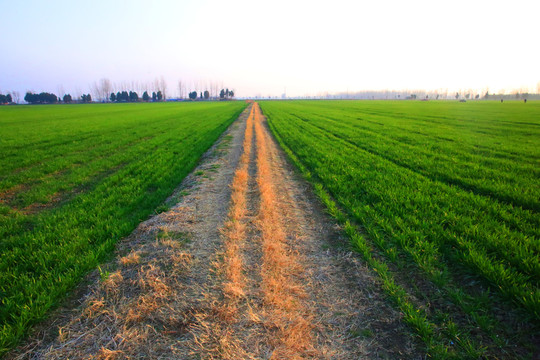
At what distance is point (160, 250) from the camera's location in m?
4.46

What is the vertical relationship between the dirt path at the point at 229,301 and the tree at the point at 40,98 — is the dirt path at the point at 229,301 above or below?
below

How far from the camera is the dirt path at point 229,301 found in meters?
2.66

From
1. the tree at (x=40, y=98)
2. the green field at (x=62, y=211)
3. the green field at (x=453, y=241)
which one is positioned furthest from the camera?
the tree at (x=40, y=98)

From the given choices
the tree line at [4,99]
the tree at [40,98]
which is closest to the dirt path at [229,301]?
the tree at [40,98]

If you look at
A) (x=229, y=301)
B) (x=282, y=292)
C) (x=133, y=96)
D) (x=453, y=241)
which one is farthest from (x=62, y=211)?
(x=133, y=96)

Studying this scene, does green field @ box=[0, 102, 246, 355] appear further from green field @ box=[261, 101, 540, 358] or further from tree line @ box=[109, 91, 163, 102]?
tree line @ box=[109, 91, 163, 102]

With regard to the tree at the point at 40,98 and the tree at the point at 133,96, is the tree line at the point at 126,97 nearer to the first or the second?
the tree at the point at 133,96

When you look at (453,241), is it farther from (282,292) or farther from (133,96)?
(133,96)

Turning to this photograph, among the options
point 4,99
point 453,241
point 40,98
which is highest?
point 40,98

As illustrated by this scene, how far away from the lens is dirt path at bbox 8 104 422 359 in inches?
105

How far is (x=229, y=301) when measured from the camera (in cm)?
325

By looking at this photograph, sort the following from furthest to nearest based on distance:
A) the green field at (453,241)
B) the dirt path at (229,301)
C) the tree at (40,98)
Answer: the tree at (40,98) → the green field at (453,241) → the dirt path at (229,301)

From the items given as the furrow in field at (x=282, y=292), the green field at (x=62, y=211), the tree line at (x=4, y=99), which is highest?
the tree line at (x=4, y=99)

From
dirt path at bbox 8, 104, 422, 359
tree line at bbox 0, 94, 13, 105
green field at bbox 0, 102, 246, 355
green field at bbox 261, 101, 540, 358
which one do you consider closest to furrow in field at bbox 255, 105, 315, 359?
Result: dirt path at bbox 8, 104, 422, 359
